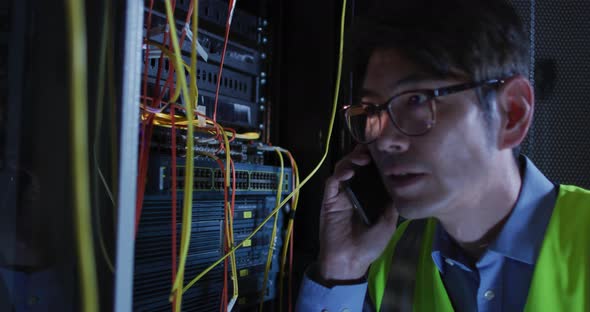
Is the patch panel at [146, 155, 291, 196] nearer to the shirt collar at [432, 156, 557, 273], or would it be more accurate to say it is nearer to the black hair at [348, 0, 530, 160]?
the black hair at [348, 0, 530, 160]

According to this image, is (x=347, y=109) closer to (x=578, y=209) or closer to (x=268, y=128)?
(x=268, y=128)

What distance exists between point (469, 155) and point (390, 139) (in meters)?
0.16

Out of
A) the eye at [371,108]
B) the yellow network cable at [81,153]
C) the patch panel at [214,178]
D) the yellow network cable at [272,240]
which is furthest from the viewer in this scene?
the yellow network cable at [272,240]

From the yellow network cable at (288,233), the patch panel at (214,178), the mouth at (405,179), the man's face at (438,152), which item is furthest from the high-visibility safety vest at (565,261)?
the patch panel at (214,178)

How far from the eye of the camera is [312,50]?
49.6 inches

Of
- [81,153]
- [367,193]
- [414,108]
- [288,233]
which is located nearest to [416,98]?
[414,108]

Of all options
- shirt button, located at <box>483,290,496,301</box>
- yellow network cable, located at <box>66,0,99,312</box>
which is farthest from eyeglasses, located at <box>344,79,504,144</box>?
yellow network cable, located at <box>66,0,99,312</box>

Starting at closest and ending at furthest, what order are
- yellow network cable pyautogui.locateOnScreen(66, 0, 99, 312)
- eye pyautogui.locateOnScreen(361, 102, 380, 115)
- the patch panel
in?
yellow network cable pyautogui.locateOnScreen(66, 0, 99, 312)
the patch panel
eye pyautogui.locateOnScreen(361, 102, 380, 115)

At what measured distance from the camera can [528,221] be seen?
99 centimetres

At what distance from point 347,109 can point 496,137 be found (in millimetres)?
344

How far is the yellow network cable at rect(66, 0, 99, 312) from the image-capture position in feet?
1.38

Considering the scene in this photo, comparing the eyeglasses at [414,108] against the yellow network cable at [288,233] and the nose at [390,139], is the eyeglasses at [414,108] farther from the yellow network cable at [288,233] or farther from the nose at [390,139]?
the yellow network cable at [288,233]

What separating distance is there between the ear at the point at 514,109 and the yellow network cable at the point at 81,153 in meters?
0.81

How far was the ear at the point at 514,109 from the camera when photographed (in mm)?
923
